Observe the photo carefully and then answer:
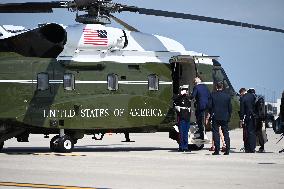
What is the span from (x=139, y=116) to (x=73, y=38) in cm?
308

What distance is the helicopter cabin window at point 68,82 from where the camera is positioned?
19281 mm

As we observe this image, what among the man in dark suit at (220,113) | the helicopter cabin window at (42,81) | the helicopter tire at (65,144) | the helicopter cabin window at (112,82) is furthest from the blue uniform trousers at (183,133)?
the helicopter cabin window at (42,81)

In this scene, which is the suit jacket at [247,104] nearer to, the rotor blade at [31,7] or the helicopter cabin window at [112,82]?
the helicopter cabin window at [112,82]

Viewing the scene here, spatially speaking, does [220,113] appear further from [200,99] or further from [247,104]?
[200,99]

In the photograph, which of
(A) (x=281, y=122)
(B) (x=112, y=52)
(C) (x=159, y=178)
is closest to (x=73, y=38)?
(B) (x=112, y=52)

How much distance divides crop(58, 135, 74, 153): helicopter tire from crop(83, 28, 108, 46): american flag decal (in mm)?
2792

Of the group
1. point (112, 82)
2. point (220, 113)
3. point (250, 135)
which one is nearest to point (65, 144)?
point (112, 82)

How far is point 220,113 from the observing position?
58.4 feet

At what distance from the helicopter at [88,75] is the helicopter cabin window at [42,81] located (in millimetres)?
28

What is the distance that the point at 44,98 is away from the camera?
18.9m

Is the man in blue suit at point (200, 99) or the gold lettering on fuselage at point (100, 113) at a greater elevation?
the man in blue suit at point (200, 99)

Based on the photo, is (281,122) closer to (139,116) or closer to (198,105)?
(198,105)

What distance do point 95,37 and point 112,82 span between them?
4.91ft

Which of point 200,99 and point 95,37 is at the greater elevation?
point 95,37
